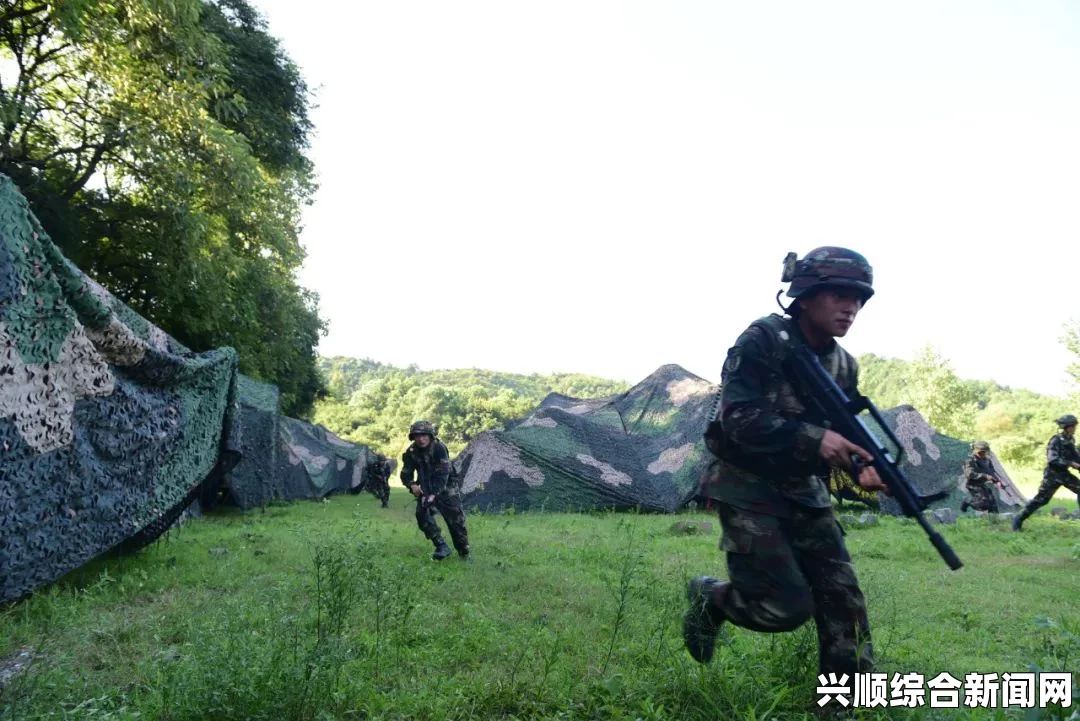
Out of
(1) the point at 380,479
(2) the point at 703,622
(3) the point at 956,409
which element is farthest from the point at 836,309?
(3) the point at 956,409

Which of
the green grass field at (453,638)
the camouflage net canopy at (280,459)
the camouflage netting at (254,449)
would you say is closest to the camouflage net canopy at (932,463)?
the green grass field at (453,638)

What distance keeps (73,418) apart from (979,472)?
14986 millimetres

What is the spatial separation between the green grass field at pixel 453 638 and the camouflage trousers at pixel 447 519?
0.92ft

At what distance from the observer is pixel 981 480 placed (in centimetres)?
1366

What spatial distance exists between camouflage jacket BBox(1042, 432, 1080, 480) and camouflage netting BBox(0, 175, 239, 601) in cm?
1190

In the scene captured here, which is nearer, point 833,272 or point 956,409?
point 833,272

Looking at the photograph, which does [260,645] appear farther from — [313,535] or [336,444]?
[336,444]

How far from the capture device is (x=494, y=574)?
22.5 feet

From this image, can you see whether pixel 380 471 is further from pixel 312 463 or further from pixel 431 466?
pixel 431 466

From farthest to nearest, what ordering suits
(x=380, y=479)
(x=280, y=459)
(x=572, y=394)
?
(x=572, y=394)
(x=380, y=479)
(x=280, y=459)

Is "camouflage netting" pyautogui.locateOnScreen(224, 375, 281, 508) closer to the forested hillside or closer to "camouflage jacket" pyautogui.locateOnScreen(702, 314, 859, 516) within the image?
"camouflage jacket" pyautogui.locateOnScreen(702, 314, 859, 516)

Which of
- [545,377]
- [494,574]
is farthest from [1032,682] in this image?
[545,377]

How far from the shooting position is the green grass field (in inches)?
122

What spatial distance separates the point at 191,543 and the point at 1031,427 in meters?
44.8
